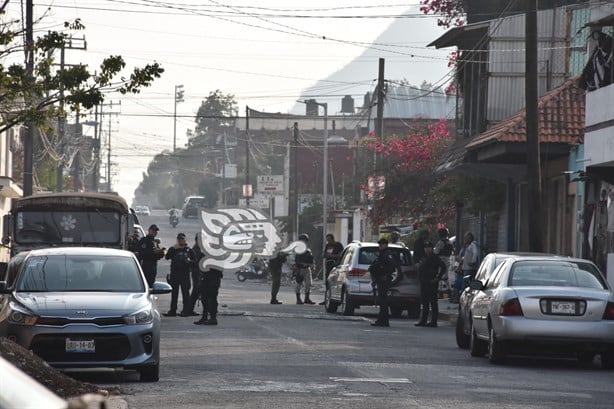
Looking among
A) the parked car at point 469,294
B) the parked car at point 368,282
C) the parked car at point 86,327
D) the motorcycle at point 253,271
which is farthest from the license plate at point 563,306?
the motorcycle at point 253,271

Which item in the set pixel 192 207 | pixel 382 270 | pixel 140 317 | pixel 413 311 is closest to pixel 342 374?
pixel 140 317

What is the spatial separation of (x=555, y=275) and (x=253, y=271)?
45731mm

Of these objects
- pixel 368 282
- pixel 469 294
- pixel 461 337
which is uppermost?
pixel 469 294

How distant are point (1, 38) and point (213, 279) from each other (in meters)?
8.95

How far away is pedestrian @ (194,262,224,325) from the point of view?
2598cm

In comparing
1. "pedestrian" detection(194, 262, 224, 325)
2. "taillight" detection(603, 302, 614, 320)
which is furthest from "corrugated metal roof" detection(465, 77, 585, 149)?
"taillight" detection(603, 302, 614, 320)

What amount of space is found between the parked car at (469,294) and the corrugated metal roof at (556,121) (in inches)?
443

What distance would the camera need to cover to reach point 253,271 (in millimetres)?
63469

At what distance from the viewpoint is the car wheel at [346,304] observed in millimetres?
31236

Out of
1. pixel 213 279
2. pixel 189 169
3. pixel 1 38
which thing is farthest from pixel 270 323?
pixel 189 169

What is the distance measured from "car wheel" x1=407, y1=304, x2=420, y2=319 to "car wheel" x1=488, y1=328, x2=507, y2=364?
518 inches

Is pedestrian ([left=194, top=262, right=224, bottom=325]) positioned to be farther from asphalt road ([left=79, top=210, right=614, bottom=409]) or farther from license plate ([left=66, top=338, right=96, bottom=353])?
license plate ([left=66, top=338, right=96, bottom=353])

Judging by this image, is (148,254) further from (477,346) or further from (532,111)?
(477,346)

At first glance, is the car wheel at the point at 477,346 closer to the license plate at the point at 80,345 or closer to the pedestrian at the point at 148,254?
the license plate at the point at 80,345
